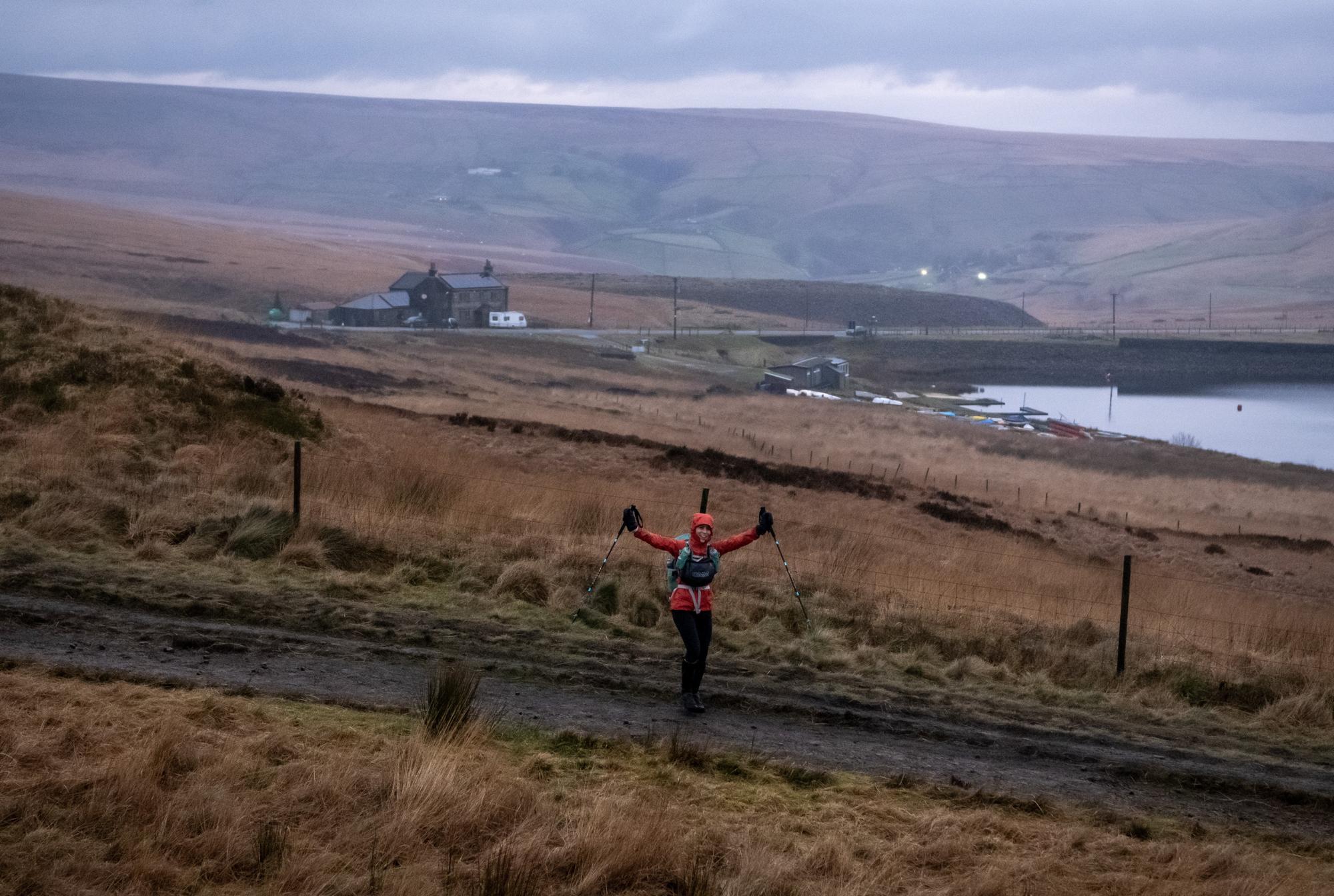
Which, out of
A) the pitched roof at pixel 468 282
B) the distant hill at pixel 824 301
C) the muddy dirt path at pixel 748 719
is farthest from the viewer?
the distant hill at pixel 824 301

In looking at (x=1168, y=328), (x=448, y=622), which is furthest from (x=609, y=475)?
(x=1168, y=328)

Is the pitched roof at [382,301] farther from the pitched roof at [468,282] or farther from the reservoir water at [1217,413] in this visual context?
the reservoir water at [1217,413]

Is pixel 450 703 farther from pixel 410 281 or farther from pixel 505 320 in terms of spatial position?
pixel 410 281

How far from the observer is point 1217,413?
324ft

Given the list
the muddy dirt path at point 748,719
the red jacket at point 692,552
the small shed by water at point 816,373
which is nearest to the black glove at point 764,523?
the red jacket at point 692,552

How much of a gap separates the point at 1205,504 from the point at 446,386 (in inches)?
1342

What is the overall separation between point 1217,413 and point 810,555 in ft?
301

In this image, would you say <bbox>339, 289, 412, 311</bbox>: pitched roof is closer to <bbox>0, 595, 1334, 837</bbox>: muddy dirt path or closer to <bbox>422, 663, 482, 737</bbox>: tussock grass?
<bbox>0, 595, 1334, 837</bbox>: muddy dirt path

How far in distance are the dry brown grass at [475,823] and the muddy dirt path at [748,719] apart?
551 mm

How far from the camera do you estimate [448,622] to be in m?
12.8

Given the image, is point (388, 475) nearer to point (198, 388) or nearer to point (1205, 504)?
point (198, 388)

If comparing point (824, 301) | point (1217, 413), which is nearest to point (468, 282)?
point (1217, 413)

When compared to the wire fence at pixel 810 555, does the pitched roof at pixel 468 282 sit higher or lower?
higher

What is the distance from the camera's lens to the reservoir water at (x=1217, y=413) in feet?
269
